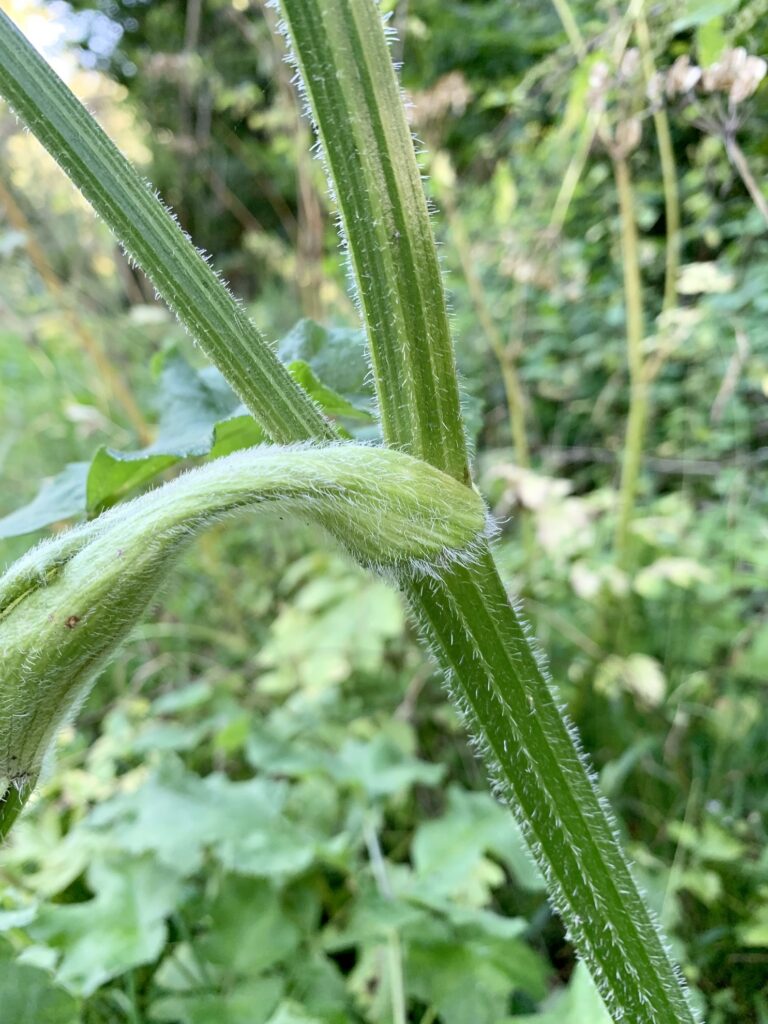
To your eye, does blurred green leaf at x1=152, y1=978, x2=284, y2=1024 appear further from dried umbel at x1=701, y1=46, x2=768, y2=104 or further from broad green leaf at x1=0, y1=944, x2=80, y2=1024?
dried umbel at x1=701, y1=46, x2=768, y2=104

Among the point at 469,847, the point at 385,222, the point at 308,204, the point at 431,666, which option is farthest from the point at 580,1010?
the point at 308,204

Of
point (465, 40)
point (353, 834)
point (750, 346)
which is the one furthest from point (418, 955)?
point (465, 40)

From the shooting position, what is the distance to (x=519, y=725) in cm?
47

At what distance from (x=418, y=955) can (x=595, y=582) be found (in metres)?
Answer: 0.87

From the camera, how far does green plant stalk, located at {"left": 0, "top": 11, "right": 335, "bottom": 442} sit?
0.43m

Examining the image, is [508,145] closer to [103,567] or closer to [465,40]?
[465,40]

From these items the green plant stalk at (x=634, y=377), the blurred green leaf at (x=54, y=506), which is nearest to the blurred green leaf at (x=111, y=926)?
the blurred green leaf at (x=54, y=506)

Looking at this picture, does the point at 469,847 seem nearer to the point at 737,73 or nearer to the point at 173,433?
the point at 173,433

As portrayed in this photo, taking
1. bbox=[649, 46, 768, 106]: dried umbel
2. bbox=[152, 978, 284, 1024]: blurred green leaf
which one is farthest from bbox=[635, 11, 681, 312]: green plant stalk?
bbox=[152, 978, 284, 1024]: blurred green leaf

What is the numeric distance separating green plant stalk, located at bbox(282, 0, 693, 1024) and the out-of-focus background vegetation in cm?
22

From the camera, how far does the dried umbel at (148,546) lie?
37 centimetres

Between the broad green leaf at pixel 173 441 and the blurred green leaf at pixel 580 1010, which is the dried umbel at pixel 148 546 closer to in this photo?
the broad green leaf at pixel 173 441

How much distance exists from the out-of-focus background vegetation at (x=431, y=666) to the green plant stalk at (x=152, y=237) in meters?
0.14

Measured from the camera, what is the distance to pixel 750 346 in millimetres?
Answer: 1678
